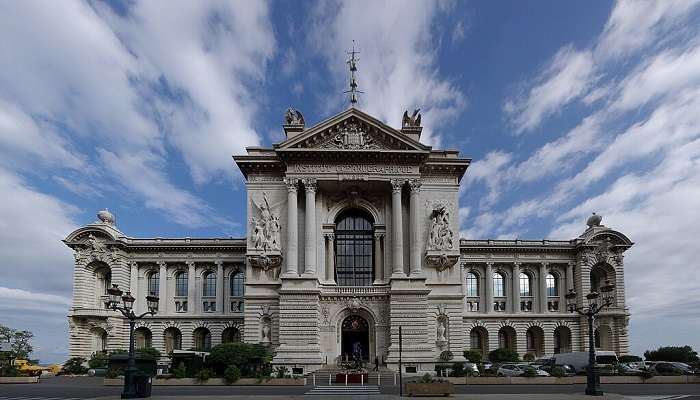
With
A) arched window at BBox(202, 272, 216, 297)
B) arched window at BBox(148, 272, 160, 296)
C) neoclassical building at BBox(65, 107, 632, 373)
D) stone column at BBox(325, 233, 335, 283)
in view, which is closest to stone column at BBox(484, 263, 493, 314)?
neoclassical building at BBox(65, 107, 632, 373)

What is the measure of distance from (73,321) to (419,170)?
40.1 m

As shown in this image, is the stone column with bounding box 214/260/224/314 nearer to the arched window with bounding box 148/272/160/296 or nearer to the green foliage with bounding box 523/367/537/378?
the arched window with bounding box 148/272/160/296

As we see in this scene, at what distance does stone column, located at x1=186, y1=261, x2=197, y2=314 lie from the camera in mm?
65875

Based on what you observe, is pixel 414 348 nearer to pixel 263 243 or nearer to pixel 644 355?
pixel 263 243

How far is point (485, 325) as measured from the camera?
2692 inches

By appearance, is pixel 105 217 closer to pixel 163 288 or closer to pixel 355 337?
pixel 163 288

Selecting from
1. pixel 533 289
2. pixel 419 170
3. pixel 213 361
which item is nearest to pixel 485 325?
pixel 533 289

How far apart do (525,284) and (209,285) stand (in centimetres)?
3793

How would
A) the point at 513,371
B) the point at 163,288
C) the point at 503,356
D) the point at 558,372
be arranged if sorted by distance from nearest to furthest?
the point at 558,372, the point at 513,371, the point at 503,356, the point at 163,288

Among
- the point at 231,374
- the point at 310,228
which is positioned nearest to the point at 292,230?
the point at 310,228

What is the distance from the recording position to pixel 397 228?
52.5 metres

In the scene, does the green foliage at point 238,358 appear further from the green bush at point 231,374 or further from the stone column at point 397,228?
the stone column at point 397,228

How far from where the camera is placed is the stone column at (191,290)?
2594 inches

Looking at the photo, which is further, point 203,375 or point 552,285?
point 552,285
